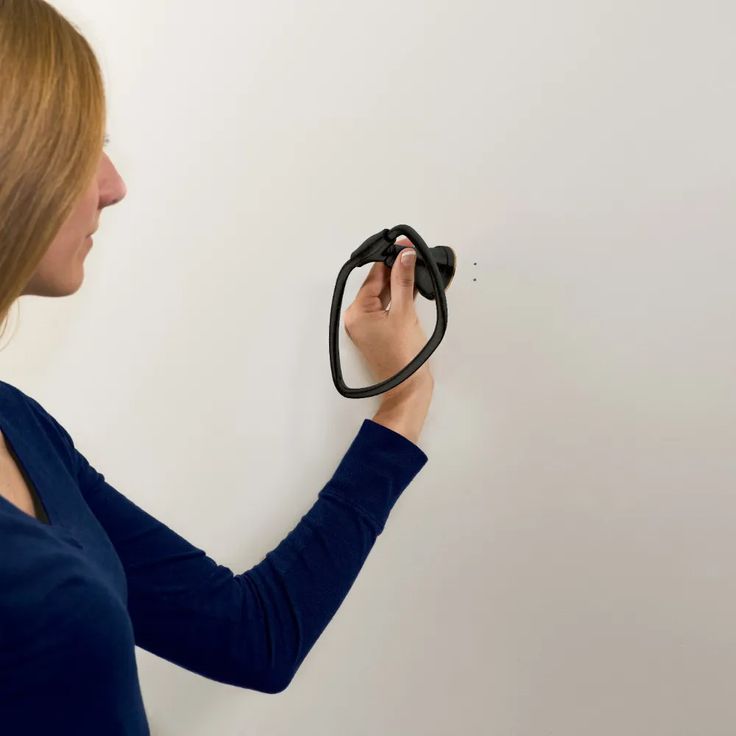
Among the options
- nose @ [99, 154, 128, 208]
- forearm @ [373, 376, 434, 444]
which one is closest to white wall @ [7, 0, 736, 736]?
forearm @ [373, 376, 434, 444]

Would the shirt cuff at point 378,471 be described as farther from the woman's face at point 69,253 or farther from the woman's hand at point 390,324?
the woman's face at point 69,253

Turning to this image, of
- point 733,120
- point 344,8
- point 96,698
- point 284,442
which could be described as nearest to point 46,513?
Answer: point 96,698

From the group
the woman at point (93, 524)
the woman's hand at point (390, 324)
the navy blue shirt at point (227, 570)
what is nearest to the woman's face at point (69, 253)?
the woman at point (93, 524)

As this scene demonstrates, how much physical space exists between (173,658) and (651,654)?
46 cm

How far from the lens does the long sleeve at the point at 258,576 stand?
2.22ft

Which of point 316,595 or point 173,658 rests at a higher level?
point 316,595

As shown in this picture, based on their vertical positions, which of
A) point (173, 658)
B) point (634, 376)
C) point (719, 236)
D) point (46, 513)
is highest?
point (719, 236)

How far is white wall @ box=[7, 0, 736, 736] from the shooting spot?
0.63 metres

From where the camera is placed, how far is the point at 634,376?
66cm

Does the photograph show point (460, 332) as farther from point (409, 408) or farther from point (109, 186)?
point (109, 186)

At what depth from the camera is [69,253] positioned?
540 millimetres

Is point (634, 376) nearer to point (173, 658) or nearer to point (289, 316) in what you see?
point (289, 316)

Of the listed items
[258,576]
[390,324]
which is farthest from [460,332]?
[258,576]

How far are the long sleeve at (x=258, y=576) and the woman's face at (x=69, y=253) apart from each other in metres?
0.17
